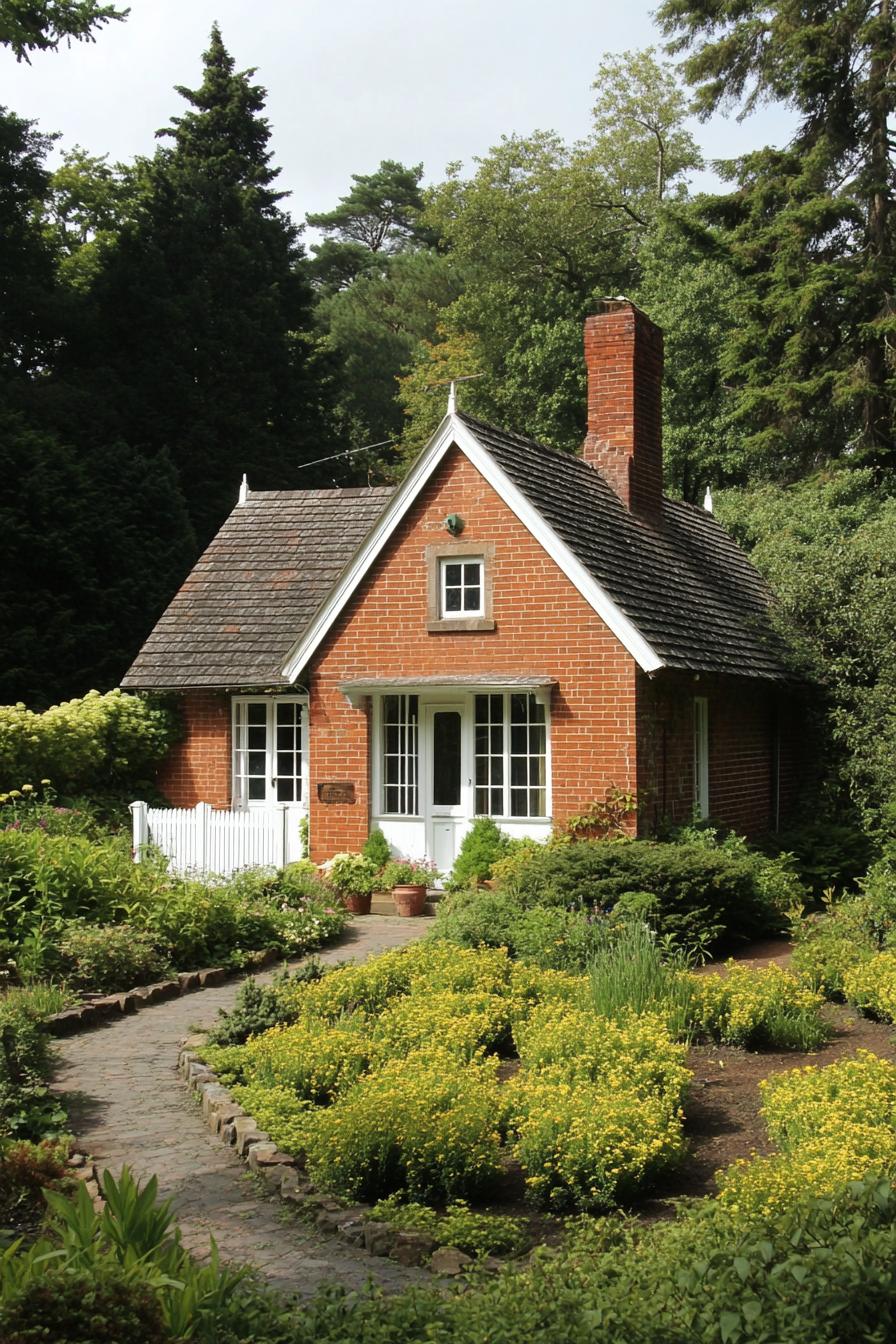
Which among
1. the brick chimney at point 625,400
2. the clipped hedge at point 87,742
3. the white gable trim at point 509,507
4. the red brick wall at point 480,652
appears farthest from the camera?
the brick chimney at point 625,400

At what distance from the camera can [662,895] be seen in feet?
44.5

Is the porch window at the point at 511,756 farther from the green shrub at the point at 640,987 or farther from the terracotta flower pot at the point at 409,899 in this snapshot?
the green shrub at the point at 640,987

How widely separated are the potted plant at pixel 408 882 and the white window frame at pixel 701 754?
4.00 m

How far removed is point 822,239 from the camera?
1216 inches

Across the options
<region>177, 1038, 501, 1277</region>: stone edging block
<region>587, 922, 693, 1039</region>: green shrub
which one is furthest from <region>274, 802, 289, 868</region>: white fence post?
<region>177, 1038, 501, 1277</region>: stone edging block

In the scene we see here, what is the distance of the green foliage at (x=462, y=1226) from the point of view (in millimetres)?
6074

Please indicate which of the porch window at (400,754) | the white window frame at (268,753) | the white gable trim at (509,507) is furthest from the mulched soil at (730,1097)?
the white window frame at (268,753)

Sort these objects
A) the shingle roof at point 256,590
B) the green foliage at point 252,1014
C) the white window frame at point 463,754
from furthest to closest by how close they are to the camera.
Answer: the shingle roof at point 256,590, the white window frame at point 463,754, the green foliage at point 252,1014

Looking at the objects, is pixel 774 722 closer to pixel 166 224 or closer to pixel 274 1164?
pixel 274 1164

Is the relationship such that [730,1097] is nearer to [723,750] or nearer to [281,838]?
[281,838]

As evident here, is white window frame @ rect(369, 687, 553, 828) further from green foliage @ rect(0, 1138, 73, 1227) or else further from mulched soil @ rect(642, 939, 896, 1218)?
green foliage @ rect(0, 1138, 73, 1227)

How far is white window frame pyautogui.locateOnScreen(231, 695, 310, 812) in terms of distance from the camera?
66.1 ft

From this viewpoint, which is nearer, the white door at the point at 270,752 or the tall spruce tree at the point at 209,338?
the white door at the point at 270,752

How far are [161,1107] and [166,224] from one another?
35935 millimetres
